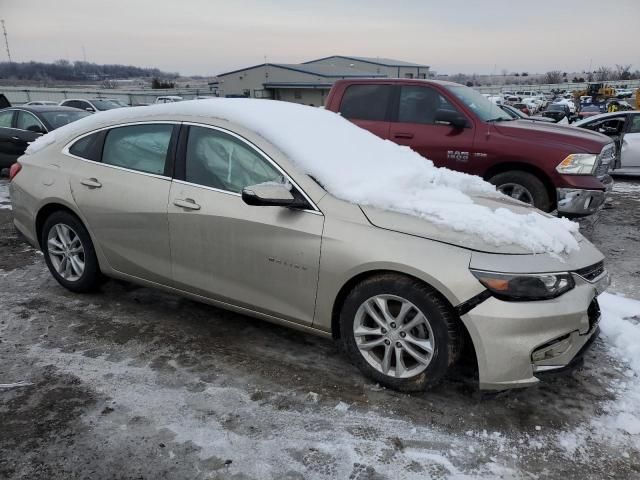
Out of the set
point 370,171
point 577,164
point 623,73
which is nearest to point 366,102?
point 577,164

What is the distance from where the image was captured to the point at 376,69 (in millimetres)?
58750

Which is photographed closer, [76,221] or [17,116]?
[76,221]

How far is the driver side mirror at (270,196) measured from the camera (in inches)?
120

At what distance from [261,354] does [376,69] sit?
195ft

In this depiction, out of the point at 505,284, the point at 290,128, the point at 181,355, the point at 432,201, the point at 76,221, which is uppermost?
the point at 290,128

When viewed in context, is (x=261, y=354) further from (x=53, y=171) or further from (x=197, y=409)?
(x=53, y=171)

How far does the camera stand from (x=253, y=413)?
2.83 m

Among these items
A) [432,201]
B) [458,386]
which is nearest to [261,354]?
[458,386]

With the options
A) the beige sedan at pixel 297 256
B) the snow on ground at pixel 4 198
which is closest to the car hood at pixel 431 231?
the beige sedan at pixel 297 256

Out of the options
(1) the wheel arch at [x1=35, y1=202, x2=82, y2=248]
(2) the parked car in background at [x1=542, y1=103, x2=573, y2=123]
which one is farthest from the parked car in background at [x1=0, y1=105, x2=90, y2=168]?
(2) the parked car in background at [x1=542, y1=103, x2=573, y2=123]

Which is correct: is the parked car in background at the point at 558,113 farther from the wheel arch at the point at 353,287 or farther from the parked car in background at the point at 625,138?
the wheel arch at the point at 353,287

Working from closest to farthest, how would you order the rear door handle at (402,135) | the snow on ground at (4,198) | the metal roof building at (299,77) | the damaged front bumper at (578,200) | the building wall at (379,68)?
the damaged front bumper at (578,200), the rear door handle at (402,135), the snow on ground at (4,198), the metal roof building at (299,77), the building wall at (379,68)

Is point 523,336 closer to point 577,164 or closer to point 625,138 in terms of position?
point 577,164

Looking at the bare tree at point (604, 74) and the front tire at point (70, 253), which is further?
the bare tree at point (604, 74)
